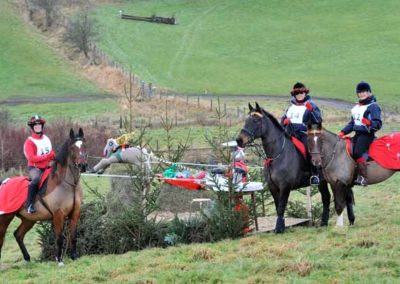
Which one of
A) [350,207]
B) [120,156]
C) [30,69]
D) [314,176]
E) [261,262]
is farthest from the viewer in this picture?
[30,69]

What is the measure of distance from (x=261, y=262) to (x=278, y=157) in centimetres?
345

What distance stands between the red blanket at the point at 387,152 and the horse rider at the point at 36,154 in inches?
238

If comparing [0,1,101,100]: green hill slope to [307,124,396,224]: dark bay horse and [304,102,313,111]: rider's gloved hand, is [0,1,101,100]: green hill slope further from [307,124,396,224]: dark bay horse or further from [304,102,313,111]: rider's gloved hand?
[307,124,396,224]: dark bay horse

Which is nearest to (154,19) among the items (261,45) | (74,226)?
(261,45)

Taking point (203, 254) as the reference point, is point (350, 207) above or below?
above

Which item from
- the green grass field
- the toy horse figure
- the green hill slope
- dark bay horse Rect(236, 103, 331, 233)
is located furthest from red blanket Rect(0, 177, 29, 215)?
the green hill slope

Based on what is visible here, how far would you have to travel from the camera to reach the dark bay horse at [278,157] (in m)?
14.0

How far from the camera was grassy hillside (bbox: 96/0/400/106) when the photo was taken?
209ft

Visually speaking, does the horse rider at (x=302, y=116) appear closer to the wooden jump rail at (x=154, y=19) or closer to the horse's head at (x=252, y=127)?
the horse's head at (x=252, y=127)

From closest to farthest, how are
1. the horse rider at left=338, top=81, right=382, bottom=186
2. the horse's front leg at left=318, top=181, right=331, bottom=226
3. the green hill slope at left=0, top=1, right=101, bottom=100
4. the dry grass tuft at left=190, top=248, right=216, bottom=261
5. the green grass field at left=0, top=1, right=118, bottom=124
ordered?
1. the dry grass tuft at left=190, top=248, right=216, bottom=261
2. the horse rider at left=338, top=81, right=382, bottom=186
3. the horse's front leg at left=318, top=181, right=331, bottom=226
4. the green grass field at left=0, top=1, right=118, bottom=124
5. the green hill slope at left=0, top=1, right=101, bottom=100

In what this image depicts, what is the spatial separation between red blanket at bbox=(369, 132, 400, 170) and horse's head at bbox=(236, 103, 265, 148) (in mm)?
2181

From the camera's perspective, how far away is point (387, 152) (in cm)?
1418

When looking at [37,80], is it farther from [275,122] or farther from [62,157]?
[275,122]

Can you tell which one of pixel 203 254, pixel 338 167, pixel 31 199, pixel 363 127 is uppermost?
pixel 363 127
